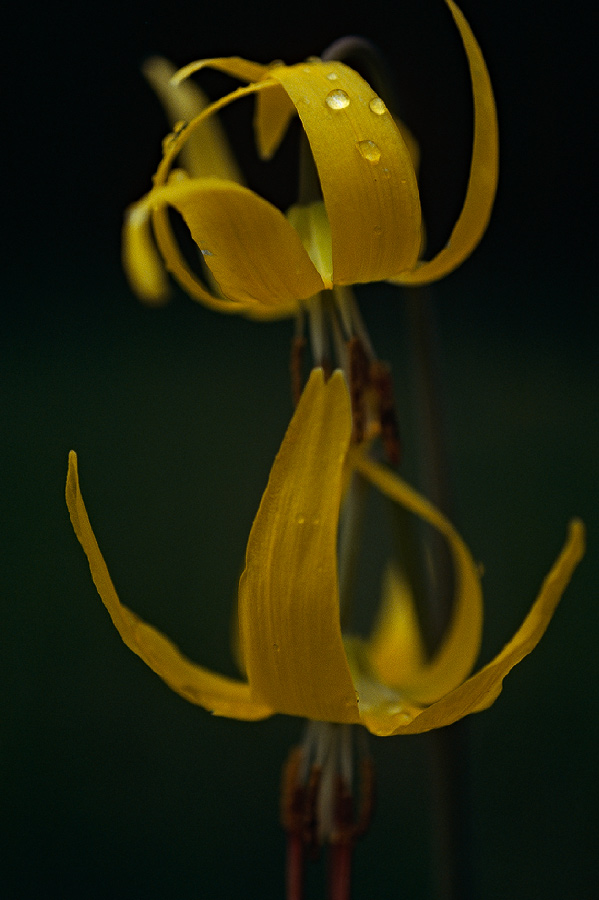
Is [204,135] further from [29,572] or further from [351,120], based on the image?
[29,572]

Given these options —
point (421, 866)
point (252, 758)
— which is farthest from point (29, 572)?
point (421, 866)

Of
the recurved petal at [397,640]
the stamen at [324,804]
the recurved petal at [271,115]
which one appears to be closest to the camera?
the recurved petal at [271,115]

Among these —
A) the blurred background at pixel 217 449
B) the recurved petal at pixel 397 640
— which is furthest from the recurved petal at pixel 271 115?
the blurred background at pixel 217 449

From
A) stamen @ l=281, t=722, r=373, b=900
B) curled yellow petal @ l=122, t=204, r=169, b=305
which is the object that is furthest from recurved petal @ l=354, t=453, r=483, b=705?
curled yellow petal @ l=122, t=204, r=169, b=305

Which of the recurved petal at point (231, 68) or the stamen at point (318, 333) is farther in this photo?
the stamen at point (318, 333)

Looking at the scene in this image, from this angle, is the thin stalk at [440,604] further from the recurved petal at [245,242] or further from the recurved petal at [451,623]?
the recurved petal at [245,242]

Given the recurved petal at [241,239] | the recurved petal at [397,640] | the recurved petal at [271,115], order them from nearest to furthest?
the recurved petal at [241,239] < the recurved petal at [271,115] < the recurved petal at [397,640]

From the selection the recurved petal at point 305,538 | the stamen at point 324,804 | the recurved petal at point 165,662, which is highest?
the recurved petal at point 305,538

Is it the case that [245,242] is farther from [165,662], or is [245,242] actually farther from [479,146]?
[165,662]
